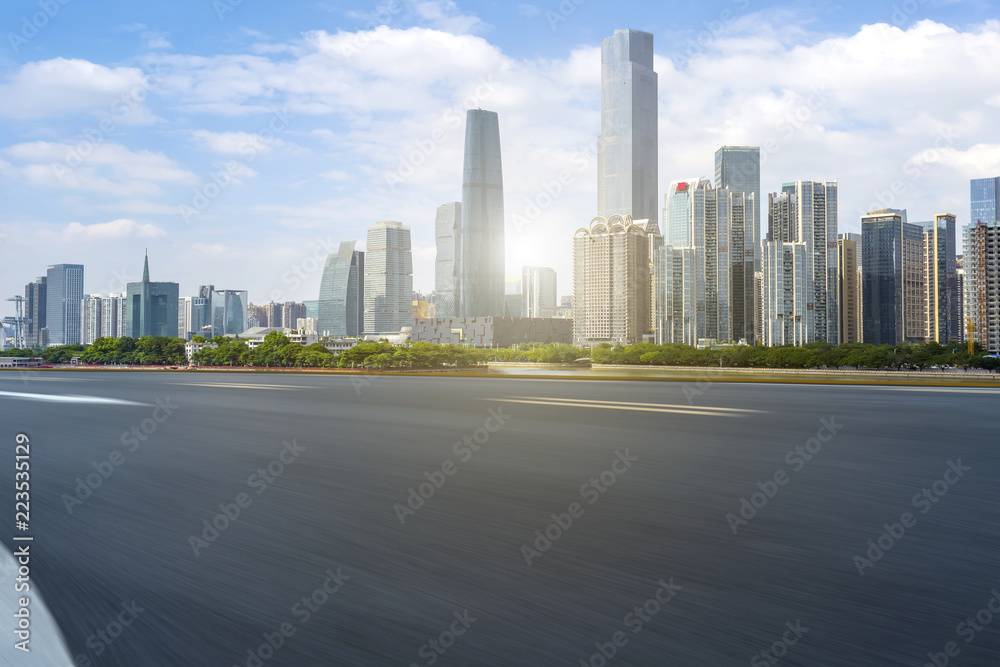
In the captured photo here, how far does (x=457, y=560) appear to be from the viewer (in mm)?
7422

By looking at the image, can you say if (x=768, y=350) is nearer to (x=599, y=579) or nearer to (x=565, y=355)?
(x=565, y=355)

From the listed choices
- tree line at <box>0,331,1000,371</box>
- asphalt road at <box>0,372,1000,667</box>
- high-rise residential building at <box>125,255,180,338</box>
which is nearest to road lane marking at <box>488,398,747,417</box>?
asphalt road at <box>0,372,1000,667</box>

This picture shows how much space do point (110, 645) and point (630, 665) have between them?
390cm

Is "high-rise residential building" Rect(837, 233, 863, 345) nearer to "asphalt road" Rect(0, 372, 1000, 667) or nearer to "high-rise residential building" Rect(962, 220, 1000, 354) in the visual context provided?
"high-rise residential building" Rect(962, 220, 1000, 354)

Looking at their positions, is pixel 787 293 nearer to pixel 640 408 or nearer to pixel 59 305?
pixel 640 408

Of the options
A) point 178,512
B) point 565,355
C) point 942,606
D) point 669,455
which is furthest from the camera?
point 565,355

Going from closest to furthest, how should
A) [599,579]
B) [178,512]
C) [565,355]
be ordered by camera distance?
1. [599,579]
2. [178,512]
3. [565,355]

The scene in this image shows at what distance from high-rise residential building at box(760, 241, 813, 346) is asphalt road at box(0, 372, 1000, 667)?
170m

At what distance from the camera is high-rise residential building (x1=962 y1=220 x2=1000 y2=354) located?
130 metres

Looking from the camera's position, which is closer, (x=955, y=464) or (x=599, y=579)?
(x=599, y=579)

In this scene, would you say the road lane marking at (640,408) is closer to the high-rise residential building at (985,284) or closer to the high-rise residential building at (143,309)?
the high-rise residential building at (985,284)

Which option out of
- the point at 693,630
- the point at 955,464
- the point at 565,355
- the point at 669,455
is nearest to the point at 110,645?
the point at 693,630

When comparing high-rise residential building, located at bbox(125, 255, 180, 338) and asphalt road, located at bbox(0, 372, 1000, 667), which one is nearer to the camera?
asphalt road, located at bbox(0, 372, 1000, 667)

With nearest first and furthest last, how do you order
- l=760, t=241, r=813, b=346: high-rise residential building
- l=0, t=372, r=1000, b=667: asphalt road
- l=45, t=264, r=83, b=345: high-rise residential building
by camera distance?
l=0, t=372, r=1000, b=667: asphalt road → l=760, t=241, r=813, b=346: high-rise residential building → l=45, t=264, r=83, b=345: high-rise residential building
